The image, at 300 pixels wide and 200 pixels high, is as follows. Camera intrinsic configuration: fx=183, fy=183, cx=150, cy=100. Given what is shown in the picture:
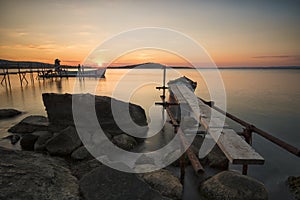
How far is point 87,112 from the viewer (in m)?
8.46

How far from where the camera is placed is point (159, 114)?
13.2 metres

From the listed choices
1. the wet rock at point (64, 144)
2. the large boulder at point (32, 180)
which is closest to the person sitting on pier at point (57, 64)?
the wet rock at point (64, 144)

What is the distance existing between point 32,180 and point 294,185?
277 inches

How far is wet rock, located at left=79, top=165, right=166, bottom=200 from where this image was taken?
3718 mm

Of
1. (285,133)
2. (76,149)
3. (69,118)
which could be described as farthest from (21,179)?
(285,133)

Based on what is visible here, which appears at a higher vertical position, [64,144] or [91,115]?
[91,115]

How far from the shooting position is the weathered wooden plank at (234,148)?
3135 millimetres

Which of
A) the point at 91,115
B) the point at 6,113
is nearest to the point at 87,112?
the point at 91,115

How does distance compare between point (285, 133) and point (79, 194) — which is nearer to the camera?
point (79, 194)

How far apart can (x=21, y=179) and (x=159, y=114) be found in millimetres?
10126

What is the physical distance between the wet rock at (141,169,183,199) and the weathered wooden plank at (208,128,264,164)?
164cm

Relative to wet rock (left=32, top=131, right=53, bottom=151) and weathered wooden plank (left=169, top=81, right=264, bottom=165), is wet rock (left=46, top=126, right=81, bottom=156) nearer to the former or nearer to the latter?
wet rock (left=32, top=131, right=53, bottom=151)

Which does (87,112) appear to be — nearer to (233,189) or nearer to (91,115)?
(91,115)

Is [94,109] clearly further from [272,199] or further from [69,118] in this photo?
[272,199]
